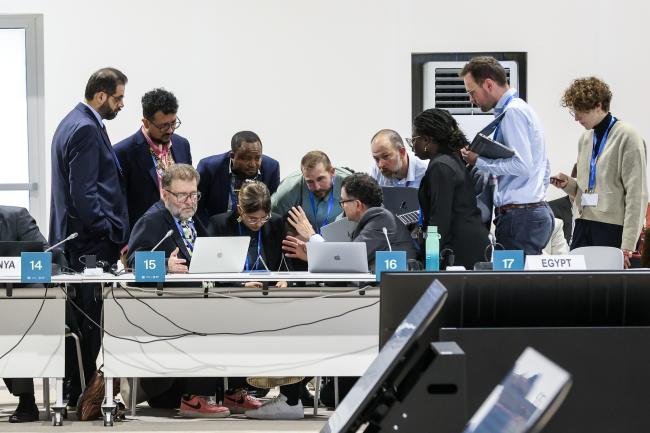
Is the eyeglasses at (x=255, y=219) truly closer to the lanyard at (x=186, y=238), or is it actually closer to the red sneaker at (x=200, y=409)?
the lanyard at (x=186, y=238)

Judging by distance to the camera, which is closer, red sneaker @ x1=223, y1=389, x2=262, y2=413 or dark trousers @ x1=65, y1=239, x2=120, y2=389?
dark trousers @ x1=65, y1=239, x2=120, y2=389

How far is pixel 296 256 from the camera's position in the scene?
5.05 m

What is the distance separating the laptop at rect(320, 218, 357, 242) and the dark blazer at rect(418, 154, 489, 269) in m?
0.43

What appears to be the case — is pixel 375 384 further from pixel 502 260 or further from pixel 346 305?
pixel 346 305

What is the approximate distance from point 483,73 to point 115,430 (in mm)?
2231

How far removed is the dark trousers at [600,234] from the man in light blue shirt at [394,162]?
833 millimetres

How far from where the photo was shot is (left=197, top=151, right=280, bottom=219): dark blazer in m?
5.33

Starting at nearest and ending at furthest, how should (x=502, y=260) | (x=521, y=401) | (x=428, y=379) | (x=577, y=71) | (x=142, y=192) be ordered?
(x=521, y=401)
(x=428, y=379)
(x=502, y=260)
(x=142, y=192)
(x=577, y=71)

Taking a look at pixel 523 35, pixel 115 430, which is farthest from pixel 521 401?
pixel 523 35

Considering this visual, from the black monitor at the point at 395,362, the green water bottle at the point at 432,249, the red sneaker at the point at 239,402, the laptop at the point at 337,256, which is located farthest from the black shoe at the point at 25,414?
the black monitor at the point at 395,362

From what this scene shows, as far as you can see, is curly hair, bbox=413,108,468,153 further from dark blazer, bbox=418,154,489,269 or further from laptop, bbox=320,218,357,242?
laptop, bbox=320,218,357,242

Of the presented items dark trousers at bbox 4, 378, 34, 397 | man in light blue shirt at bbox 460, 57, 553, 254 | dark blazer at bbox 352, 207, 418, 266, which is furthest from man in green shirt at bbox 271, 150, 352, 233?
dark trousers at bbox 4, 378, 34, 397

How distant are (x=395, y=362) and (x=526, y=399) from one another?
0.35 metres

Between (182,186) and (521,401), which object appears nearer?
(521,401)
